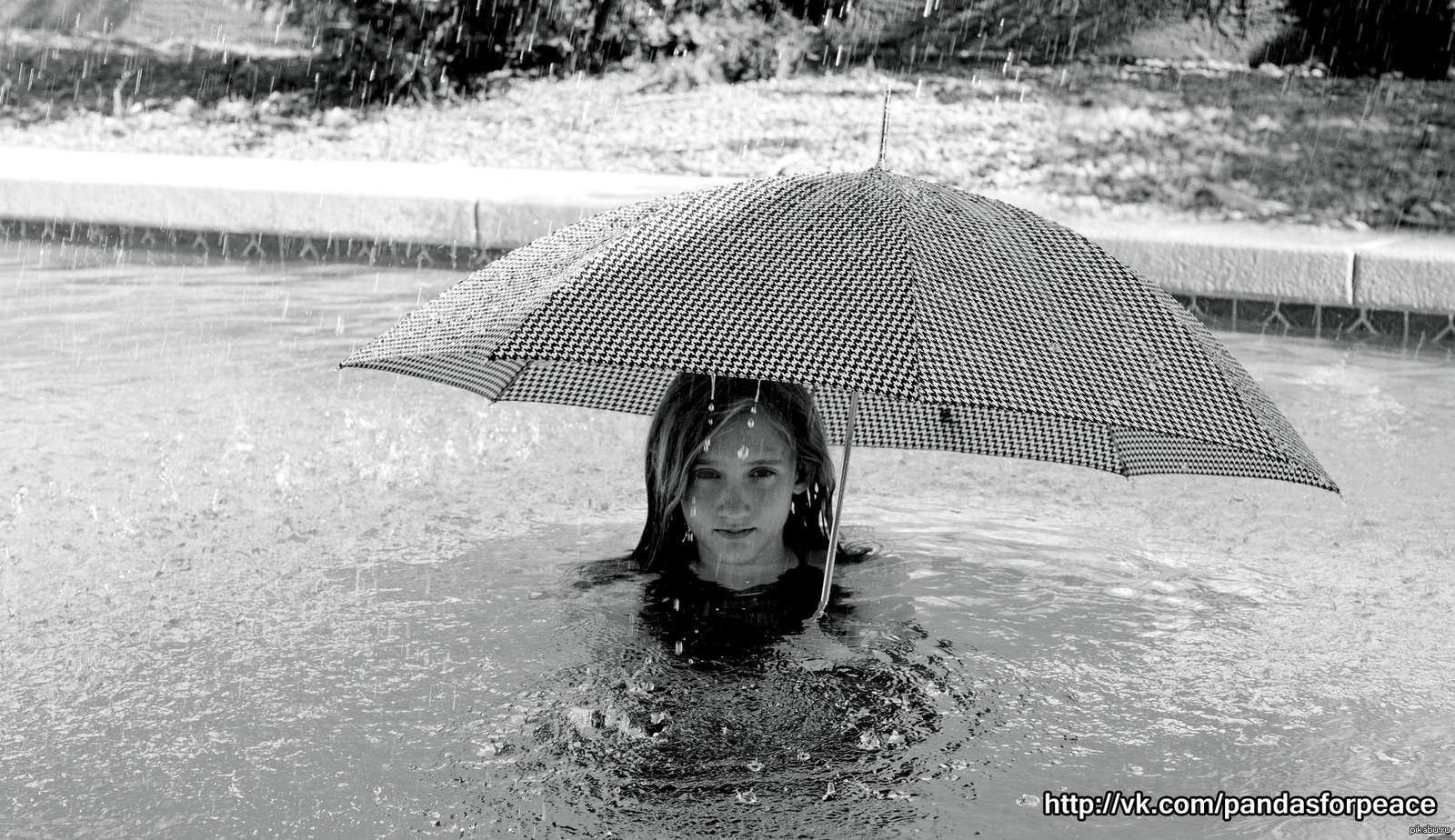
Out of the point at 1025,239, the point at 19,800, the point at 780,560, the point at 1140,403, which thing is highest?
the point at 1025,239

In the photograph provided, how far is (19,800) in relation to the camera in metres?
2.64

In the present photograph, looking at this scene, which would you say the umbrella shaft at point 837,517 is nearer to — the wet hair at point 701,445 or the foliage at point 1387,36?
the wet hair at point 701,445

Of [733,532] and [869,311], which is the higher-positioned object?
[869,311]

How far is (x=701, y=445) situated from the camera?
333cm

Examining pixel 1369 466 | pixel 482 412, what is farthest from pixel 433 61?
pixel 1369 466

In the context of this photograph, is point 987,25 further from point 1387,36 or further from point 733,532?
point 733,532

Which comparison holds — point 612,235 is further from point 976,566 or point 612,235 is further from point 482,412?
point 482,412

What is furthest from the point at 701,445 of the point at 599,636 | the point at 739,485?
the point at 599,636

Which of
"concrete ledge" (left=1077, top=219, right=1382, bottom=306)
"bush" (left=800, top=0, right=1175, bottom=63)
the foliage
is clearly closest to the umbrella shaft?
"concrete ledge" (left=1077, top=219, right=1382, bottom=306)

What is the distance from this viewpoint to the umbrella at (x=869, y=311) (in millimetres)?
2584

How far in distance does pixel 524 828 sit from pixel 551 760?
0.25 metres

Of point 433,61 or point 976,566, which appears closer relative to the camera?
point 976,566

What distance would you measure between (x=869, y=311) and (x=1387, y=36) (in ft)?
33.7

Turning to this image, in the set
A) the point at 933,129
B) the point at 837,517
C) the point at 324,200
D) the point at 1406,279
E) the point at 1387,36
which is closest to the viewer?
the point at 837,517
